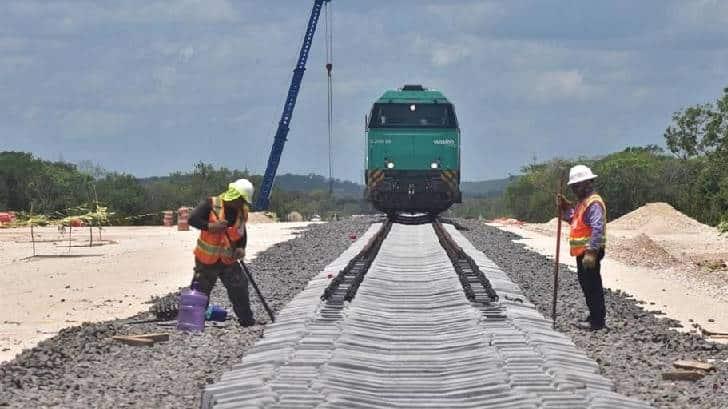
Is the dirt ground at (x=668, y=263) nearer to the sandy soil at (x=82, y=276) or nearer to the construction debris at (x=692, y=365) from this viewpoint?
the construction debris at (x=692, y=365)

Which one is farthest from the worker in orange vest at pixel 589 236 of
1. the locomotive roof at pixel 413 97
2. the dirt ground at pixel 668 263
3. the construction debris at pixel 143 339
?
the locomotive roof at pixel 413 97

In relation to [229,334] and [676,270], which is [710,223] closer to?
[676,270]

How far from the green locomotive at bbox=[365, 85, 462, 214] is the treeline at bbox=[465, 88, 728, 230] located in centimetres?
833

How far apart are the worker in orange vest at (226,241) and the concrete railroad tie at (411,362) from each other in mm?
536

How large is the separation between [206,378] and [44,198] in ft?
191

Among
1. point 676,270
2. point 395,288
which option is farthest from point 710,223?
point 395,288

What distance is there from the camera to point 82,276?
26.0 meters

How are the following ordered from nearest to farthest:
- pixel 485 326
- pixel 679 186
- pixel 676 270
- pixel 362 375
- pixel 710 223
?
1. pixel 362 375
2. pixel 485 326
3. pixel 676 270
4. pixel 710 223
5. pixel 679 186

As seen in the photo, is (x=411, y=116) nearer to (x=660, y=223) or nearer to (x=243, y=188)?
(x=660, y=223)

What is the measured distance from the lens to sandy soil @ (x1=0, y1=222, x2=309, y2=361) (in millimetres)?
17125

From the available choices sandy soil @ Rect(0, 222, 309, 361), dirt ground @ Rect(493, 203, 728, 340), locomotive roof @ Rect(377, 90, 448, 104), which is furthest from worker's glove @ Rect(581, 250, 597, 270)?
locomotive roof @ Rect(377, 90, 448, 104)

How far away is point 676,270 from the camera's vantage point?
27328 millimetres

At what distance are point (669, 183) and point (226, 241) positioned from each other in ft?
183

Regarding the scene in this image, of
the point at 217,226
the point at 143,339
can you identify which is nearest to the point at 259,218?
the point at 217,226
